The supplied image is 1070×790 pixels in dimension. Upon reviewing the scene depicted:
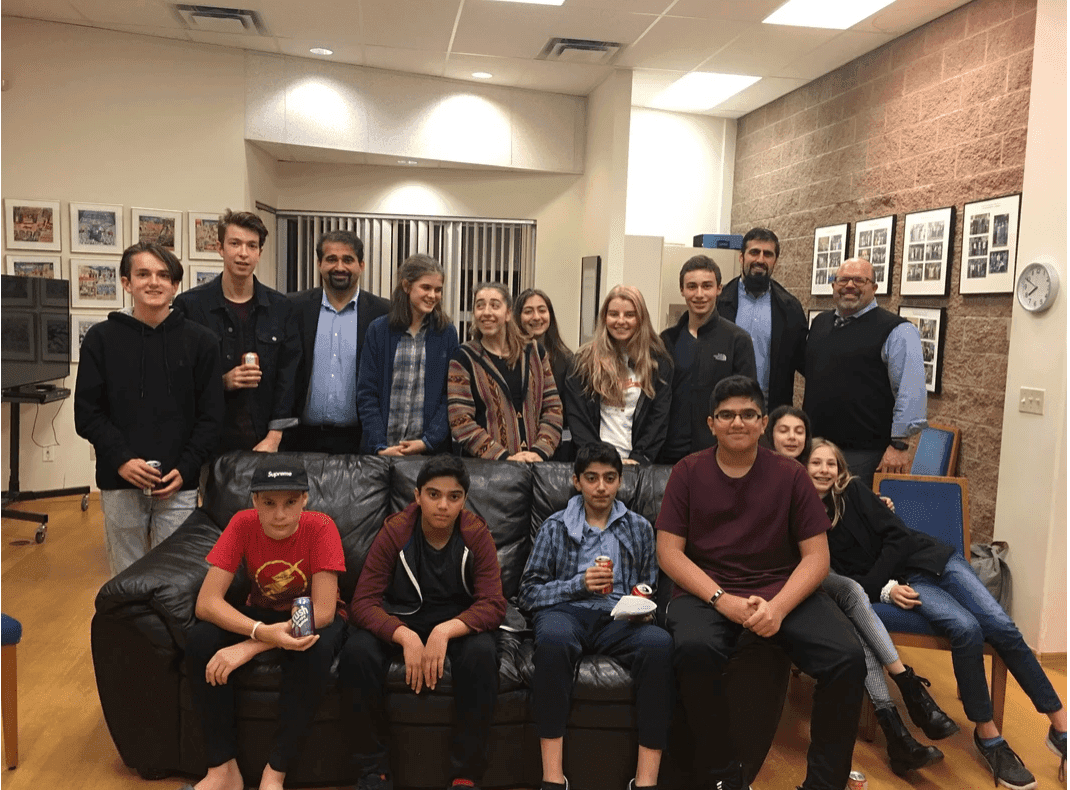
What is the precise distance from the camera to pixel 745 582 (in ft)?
9.02

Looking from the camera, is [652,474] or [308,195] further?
[308,195]

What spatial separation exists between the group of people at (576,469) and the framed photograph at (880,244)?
1274 mm

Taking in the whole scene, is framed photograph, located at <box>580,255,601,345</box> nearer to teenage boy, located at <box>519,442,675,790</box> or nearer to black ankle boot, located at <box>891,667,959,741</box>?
teenage boy, located at <box>519,442,675,790</box>

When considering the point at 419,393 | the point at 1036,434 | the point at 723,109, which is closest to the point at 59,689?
the point at 419,393

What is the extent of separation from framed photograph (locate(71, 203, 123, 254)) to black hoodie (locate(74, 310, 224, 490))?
10.6ft

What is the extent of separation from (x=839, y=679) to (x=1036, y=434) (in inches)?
75.8

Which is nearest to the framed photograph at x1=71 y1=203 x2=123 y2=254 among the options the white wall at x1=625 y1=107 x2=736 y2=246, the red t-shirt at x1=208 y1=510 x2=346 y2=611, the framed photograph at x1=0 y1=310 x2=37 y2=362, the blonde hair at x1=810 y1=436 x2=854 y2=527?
the framed photograph at x1=0 y1=310 x2=37 y2=362

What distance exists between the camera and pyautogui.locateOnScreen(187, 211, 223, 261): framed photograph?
603 centimetres

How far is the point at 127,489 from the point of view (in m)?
3.05

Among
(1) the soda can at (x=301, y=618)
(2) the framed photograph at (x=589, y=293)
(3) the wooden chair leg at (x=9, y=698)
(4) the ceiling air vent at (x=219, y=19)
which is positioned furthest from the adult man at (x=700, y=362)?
(4) the ceiling air vent at (x=219, y=19)

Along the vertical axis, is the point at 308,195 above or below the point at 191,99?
below

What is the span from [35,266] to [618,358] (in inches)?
172

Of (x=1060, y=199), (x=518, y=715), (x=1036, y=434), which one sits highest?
(x=1060, y=199)

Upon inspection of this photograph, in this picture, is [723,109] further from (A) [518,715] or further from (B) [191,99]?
(A) [518,715]
